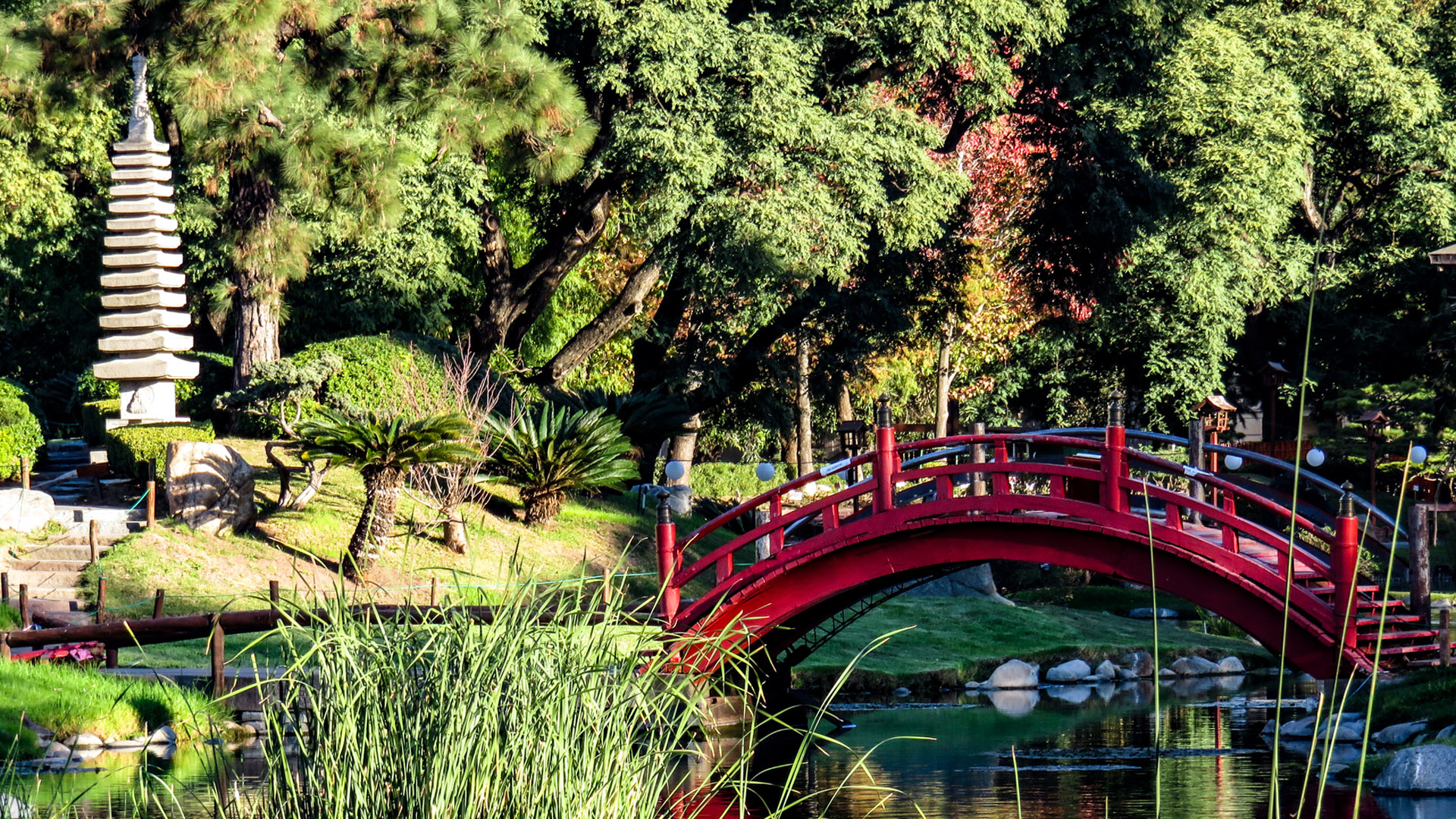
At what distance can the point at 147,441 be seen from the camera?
2155 centimetres

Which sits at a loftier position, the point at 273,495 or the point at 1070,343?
the point at 1070,343

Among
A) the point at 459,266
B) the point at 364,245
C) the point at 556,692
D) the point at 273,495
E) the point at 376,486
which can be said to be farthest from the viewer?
the point at 459,266

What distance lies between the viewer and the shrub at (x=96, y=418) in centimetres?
2588

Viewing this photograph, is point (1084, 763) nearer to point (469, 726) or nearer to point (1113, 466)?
point (1113, 466)

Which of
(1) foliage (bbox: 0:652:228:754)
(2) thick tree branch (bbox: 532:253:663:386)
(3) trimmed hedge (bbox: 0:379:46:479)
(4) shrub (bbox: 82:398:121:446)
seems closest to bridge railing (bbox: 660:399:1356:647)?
(1) foliage (bbox: 0:652:228:754)

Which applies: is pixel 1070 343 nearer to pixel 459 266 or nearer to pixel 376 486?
pixel 459 266

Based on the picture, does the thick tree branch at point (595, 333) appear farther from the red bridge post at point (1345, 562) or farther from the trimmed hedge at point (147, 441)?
the red bridge post at point (1345, 562)

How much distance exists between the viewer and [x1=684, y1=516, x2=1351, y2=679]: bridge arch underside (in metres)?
12.9

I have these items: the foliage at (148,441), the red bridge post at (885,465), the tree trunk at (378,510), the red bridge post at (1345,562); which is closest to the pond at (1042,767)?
the red bridge post at (1345,562)

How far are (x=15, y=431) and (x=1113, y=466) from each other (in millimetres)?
19119

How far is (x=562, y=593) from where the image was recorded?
265 inches

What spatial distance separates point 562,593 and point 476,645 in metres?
0.72

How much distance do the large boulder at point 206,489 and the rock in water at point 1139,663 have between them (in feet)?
37.5

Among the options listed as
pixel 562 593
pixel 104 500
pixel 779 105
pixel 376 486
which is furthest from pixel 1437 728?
pixel 104 500
